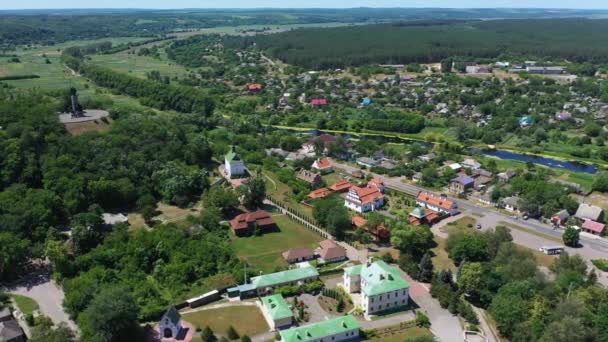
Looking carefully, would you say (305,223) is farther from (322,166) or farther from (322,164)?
(322,164)

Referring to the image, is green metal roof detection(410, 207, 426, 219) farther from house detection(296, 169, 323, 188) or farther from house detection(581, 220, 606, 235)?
house detection(581, 220, 606, 235)

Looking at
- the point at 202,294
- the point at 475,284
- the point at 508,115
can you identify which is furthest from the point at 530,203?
the point at 508,115

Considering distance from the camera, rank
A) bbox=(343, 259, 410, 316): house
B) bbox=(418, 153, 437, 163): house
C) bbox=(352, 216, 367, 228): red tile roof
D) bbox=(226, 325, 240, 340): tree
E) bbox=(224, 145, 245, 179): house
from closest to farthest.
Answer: bbox=(226, 325, 240, 340): tree, bbox=(343, 259, 410, 316): house, bbox=(352, 216, 367, 228): red tile roof, bbox=(224, 145, 245, 179): house, bbox=(418, 153, 437, 163): house

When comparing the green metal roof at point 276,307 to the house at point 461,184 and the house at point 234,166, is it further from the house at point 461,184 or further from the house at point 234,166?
the house at point 461,184

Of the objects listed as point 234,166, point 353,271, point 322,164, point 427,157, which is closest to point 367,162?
point 322,164

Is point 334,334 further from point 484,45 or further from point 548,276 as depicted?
point 484,45

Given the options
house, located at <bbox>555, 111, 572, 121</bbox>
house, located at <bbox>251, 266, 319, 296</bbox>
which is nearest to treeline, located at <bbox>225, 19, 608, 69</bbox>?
house, located at <bbox>555, 111, 572, 121</bbox>

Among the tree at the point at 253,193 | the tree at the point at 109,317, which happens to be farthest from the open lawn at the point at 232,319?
the tree at the point at 253,193
